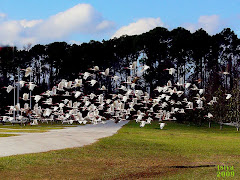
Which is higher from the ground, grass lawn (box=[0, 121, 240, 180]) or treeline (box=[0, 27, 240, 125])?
treeline (box=[0, 27, 240, 125])

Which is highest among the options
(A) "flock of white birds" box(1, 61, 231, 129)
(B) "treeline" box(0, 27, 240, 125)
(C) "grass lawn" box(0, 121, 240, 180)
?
(B) "treeline" box(0, 27, 240, 125)

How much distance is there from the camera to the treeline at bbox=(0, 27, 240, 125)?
65875 mm

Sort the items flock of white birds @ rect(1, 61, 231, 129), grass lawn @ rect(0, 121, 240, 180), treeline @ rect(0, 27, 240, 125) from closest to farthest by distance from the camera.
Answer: grass lawn @ rect(0, 121, 240, 180), flock of white birds @ rect(1, 61, 231, 129), treeline @ rect(0, 27, 240, 125)

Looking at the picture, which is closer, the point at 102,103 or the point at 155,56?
the point at 102,103

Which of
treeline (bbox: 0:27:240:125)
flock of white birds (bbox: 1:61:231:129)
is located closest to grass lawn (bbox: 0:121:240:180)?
flock of white birds (bbox: 1:61:231:129)

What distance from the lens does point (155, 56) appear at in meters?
67.0

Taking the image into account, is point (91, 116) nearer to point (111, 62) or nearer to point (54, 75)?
point (111, 62)

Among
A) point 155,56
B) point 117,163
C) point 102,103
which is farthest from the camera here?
point 155,56

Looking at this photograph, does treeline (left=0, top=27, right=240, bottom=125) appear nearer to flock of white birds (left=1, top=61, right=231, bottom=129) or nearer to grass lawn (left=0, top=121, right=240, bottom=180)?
flock of white birds (left=1, top=61, right=231, bottom=129)

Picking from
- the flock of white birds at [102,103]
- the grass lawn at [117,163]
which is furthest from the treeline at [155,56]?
the grass lawn at [117,163]

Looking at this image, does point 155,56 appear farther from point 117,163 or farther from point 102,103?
point 117,163

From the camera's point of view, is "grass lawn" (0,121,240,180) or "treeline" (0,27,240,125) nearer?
"grass lawn" (0,121,240,180)

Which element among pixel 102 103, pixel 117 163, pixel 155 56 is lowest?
pixel 117 163

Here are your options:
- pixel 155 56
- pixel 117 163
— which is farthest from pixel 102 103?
pixel 155 56
